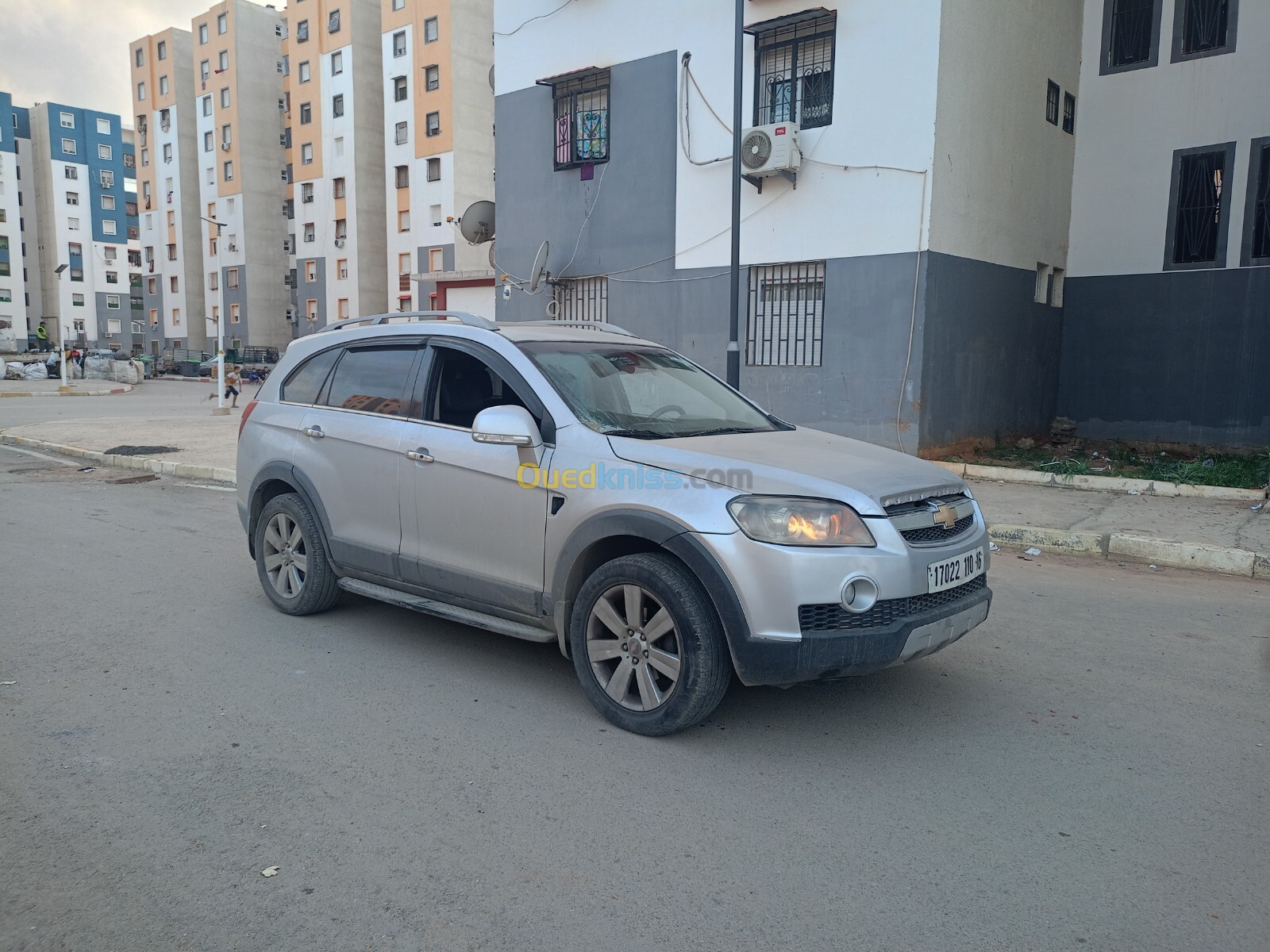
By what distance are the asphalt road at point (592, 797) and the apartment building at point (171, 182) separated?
220 feet

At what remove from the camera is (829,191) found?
43.0 ft

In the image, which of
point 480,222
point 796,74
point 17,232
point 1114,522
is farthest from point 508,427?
point 17,232

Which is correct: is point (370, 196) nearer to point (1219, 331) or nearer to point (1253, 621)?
point (1219, 331)

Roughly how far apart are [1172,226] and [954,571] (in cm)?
1352

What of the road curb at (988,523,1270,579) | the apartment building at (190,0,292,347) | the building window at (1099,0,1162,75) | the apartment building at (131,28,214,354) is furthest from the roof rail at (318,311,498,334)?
the apartment building at (131,28,214,354)

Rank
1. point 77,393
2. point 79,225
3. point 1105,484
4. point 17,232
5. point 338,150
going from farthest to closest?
point 79,225 → point 17,232 → point 338,150 → point 77,393 → point 1105,484

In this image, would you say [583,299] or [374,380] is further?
[583,299]

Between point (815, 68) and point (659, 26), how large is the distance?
3025mm

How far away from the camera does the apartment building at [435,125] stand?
1801 inches

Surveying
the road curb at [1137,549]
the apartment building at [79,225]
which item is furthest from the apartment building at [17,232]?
the road curb at [1137,549]

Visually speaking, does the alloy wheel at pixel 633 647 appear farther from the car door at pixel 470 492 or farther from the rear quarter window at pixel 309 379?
the rear quarter window at pixel 309 379

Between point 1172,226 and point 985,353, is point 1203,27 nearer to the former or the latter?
point 1172,226

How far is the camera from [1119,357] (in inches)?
603

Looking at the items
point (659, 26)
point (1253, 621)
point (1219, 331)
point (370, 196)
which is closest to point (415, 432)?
point (1253, 621)
